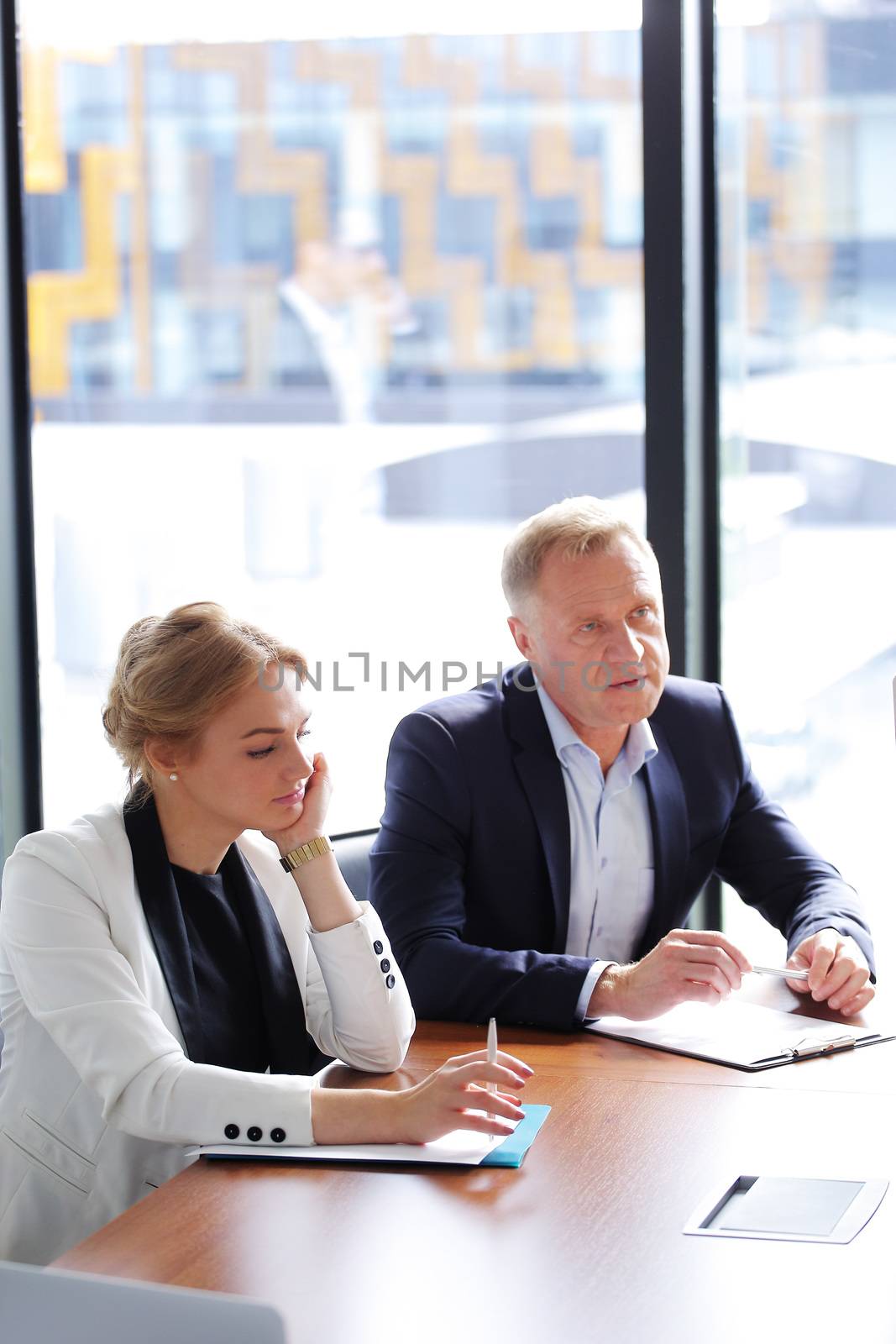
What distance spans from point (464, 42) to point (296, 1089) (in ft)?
7.54

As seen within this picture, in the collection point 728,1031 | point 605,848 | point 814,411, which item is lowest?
point 728,1031

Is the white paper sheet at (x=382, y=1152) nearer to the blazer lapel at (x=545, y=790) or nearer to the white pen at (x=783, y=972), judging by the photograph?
the white pen at (x=783, y=972)

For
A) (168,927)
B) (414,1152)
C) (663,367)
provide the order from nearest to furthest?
(414,1152), (168,927), (663,367)

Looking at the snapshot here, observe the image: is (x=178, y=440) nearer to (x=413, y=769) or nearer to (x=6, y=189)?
(x=6, y=189)

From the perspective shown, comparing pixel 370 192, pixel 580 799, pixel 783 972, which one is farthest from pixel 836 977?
pixel 370 192

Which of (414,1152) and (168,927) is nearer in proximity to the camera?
(414,1152)

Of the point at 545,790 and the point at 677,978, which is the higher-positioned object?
the point at 545,790

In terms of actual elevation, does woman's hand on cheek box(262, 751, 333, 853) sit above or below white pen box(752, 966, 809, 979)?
above

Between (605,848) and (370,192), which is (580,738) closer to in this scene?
(605,848)

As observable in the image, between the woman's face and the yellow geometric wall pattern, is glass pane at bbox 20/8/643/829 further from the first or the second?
the woman's face

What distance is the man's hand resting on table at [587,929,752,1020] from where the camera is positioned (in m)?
1.86

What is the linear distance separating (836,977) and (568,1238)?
0.79m

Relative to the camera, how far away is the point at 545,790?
2.28 meters

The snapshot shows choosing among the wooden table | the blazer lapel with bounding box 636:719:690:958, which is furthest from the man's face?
the wooden table
